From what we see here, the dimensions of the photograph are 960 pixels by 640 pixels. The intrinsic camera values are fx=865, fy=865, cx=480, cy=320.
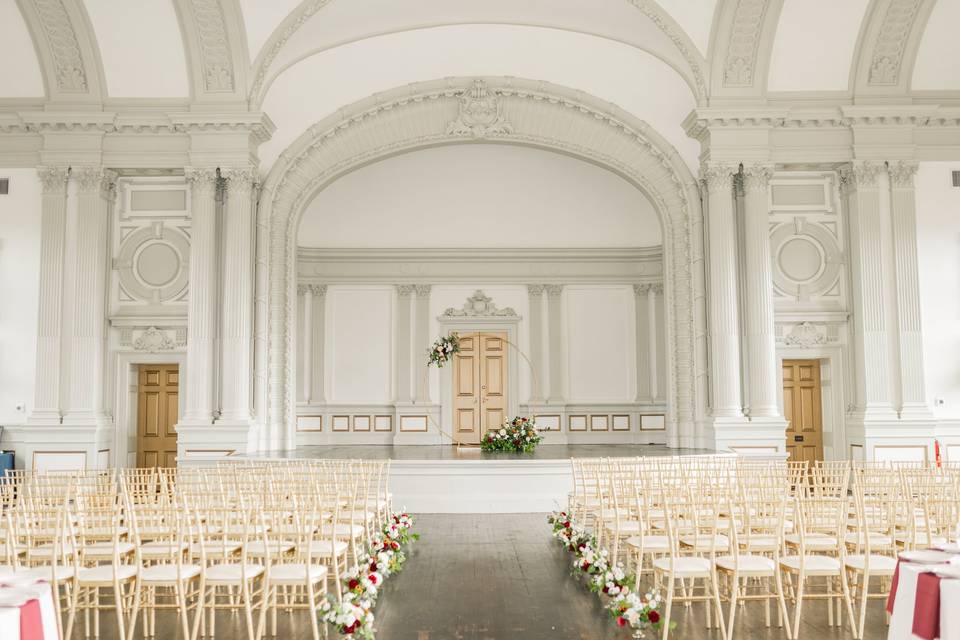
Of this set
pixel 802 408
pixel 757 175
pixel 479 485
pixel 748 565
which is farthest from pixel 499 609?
pixel 802 408

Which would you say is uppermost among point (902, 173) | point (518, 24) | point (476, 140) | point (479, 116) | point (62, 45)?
point (518, 24)

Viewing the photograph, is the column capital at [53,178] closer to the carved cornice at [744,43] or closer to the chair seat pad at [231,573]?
the chair seat pad at [231,573]

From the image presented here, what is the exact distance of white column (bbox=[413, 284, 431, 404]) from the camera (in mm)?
19125

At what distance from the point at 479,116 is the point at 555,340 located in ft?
17.6

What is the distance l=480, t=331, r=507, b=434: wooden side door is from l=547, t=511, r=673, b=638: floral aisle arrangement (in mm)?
9384

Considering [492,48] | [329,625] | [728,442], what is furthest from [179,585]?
[492,48]

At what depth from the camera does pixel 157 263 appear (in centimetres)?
1501

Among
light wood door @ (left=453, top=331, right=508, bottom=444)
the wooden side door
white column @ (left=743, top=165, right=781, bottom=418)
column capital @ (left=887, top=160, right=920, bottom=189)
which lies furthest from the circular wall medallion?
column capital @ (left=887, top=160, right=920, bottom=189)

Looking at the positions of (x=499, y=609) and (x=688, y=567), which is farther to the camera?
(x=499, y=609)

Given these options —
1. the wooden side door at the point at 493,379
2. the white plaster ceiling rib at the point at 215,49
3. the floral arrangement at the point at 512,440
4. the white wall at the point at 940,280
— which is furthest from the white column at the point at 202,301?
the white wall at the point at 940,280

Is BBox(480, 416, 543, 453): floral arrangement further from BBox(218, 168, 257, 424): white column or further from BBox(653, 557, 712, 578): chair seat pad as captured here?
BBox(653, 557, 712, 578): chair seat pad

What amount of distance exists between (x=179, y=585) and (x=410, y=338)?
13.5m

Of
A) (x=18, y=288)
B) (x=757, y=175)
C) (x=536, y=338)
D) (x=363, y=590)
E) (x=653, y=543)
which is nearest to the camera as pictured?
(x=363, y=590)

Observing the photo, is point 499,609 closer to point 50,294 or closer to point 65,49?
point 50,294
